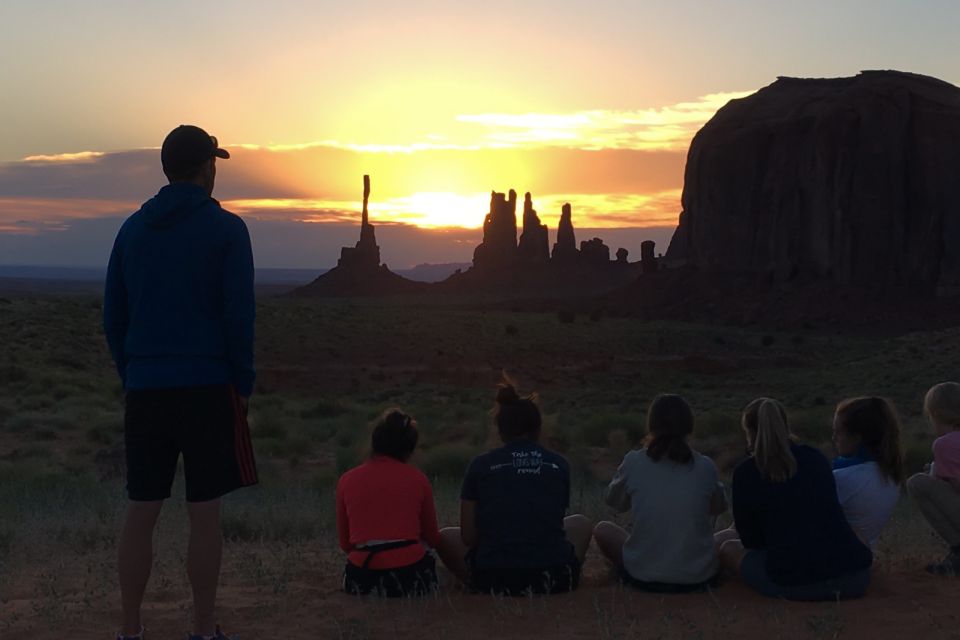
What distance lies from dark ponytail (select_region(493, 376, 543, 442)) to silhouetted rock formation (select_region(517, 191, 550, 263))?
111491 mm

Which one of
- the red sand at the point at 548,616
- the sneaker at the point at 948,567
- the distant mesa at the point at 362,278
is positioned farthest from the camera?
the distant mesa at the point at 362,278

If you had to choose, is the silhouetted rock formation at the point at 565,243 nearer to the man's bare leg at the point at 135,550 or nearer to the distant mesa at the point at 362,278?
the distant mesa at the point at 362,278

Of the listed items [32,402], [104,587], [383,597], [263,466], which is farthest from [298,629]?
[32,402]

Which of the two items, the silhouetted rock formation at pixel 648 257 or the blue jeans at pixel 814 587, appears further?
the silhouetted rock formation at pixel 648 257

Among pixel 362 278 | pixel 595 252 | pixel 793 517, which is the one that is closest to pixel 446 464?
pixel 793 517

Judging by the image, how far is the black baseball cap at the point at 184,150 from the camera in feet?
16.5

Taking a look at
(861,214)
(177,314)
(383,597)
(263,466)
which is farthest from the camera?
(861,214)

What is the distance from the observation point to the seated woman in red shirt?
6.18 metres

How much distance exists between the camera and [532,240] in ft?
392

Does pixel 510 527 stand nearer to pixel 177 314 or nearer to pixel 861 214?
pixel 177 314

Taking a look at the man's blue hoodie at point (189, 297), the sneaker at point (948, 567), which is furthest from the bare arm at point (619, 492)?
the man's blue hoodie at point (189, 297)

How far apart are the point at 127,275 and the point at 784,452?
131 inches

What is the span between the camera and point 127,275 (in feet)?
16.4

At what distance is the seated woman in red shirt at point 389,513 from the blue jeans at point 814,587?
177 centimetres
